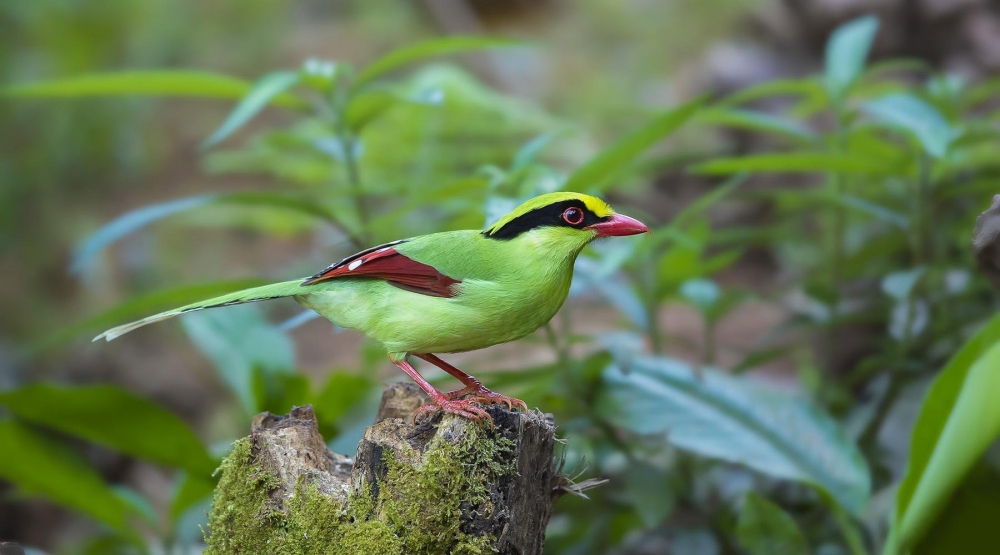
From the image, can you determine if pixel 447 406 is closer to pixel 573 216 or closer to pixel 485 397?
pixel 485 397

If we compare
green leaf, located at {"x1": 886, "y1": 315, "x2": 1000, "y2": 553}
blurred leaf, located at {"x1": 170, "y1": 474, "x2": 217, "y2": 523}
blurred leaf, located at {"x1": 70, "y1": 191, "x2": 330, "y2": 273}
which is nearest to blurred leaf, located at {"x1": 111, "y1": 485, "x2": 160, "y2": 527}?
blurred leaf, located at {"x1": 170, "y1": 474, "x2": 217, "y2": 523}

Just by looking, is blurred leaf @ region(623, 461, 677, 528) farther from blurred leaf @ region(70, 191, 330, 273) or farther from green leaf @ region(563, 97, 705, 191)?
blurred leaf @ region(70, 191, 330, 273)

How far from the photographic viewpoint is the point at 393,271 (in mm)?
2023

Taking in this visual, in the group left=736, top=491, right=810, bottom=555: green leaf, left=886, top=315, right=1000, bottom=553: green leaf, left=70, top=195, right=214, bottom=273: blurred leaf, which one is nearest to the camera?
left=886, top=315, right=1000, bottom=553: green leaf

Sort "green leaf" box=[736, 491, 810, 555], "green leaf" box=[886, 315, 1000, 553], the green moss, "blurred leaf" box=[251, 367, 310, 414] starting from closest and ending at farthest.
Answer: "green leaf" box=[886, 315, 1000, 553] < the green moss < "green leaf" box=[736, 491, 810, 555] < "blurred leaf" box=[251, 367, 310, 414]

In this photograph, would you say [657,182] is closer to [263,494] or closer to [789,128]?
[789,128]

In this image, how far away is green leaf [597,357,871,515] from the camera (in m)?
2.72

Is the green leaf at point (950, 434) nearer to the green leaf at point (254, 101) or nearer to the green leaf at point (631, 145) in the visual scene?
the green leaf at point (631, 145)

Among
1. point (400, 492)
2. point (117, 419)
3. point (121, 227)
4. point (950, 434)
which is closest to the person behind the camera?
point (950, 434)

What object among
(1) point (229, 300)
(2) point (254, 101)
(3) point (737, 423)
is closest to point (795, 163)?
(3) point (737, 423)

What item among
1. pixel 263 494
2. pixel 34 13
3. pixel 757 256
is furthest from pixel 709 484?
pixel 34 13

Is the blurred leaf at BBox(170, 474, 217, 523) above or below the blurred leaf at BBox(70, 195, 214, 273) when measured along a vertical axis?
below

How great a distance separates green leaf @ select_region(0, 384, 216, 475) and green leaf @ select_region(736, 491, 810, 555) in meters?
1.87

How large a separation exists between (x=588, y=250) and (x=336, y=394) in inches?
44.9
